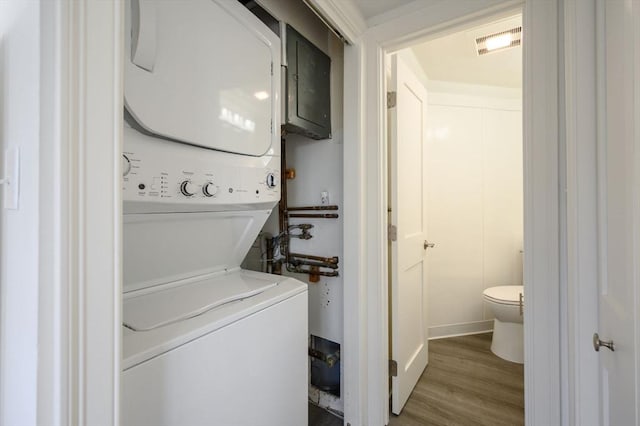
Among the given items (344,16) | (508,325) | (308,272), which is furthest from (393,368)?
(344,16)

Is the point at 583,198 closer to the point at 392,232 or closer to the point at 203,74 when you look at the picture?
the point at 392,232

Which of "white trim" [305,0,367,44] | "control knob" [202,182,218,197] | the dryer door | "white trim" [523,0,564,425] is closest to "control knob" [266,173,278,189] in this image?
the dryer door

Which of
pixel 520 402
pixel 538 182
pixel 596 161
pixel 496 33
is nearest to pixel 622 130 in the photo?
pixel 596 161

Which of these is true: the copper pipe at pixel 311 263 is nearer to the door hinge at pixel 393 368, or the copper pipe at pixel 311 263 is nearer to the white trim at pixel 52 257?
the door hinge at pixel 393 368

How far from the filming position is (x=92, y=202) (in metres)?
0.52

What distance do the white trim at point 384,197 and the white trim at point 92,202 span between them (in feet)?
3.92

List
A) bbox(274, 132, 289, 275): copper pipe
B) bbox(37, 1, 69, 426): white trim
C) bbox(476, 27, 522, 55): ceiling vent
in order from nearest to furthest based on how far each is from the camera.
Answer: bbox(37, 1, 69, 426): white trim → bbox(274, 132, 289, 275): copper pipe → bbox(476, 27, 522, 55): ceiling vent

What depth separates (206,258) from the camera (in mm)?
1271

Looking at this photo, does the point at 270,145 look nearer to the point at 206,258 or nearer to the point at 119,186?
the point at 206,258

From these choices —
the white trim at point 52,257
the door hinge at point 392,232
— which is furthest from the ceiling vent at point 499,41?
the white trim at point 52,257

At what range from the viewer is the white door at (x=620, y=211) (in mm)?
635

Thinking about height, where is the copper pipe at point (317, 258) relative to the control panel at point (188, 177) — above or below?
below

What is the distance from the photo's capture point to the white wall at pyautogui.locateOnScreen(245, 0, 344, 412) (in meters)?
1.75

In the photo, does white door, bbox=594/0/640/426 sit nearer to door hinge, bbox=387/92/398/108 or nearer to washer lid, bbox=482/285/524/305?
door hinge, bbox=387/92/398/108
